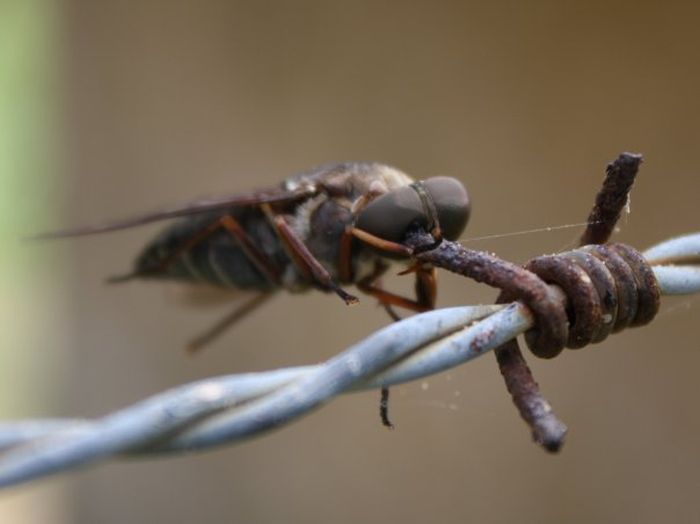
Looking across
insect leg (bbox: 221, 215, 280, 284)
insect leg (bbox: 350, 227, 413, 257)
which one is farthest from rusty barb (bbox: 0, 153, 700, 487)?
insect leg (bbox: 221, 215, 280, 284)

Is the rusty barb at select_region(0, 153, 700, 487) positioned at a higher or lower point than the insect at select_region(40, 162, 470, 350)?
higher

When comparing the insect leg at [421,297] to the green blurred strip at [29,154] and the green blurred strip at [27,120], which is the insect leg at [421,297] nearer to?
the green blurred strip at [29,154]

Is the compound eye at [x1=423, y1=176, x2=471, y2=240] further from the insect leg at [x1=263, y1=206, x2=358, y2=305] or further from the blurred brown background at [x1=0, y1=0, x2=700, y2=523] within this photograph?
the blurred brown background at [x1=0, y1=0, x2=700, y2=523]

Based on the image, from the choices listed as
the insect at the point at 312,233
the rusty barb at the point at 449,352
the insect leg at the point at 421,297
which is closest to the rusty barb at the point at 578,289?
the rusty barb at the point at 449,352

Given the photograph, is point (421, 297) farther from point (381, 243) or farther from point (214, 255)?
point (214, 255)

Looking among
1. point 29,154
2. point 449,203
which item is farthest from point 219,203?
point 29,154

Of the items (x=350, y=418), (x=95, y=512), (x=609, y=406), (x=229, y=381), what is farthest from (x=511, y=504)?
(x=229, y=381)

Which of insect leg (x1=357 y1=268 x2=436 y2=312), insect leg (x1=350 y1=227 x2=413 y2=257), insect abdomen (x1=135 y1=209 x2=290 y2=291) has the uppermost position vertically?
insect leg (x1=350 y1=227 x2=413 y2=257)
